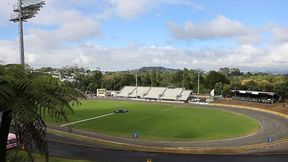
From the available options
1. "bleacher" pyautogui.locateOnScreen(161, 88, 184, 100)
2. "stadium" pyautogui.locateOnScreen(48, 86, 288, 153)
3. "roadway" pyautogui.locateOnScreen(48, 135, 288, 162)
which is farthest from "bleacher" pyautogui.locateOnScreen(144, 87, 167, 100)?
"roadway" pyautogui.locateOnScreen(48, 135, 288, 162)

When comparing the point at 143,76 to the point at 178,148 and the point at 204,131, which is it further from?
the point at 178,148

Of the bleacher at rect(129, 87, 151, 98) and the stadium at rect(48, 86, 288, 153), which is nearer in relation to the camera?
the stadium at rect(48, 86, 288, 153)

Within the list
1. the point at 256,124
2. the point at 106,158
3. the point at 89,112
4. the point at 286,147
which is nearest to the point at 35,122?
the point at 106,158

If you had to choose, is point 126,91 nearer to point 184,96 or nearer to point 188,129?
point 184,96

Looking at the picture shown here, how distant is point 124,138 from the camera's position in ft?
176

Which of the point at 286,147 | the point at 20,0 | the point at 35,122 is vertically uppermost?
the point at 20,0

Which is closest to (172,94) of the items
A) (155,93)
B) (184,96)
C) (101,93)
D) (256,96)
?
(184,96)

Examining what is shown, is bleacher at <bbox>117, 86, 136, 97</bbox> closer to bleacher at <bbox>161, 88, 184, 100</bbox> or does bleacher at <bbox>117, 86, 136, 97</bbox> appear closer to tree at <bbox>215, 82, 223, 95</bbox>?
bleacher at <bbox>161, 88, 184, 100</bbox>

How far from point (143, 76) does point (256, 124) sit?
92.0m

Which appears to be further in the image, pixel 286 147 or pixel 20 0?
pixel 286 147

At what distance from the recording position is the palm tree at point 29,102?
7.83 meters

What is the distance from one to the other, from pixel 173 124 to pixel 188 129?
5.68 metres

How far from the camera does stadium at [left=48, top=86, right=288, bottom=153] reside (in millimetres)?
47500

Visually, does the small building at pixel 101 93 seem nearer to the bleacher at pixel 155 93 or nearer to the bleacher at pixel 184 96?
the bleacher at pixel 155 93
